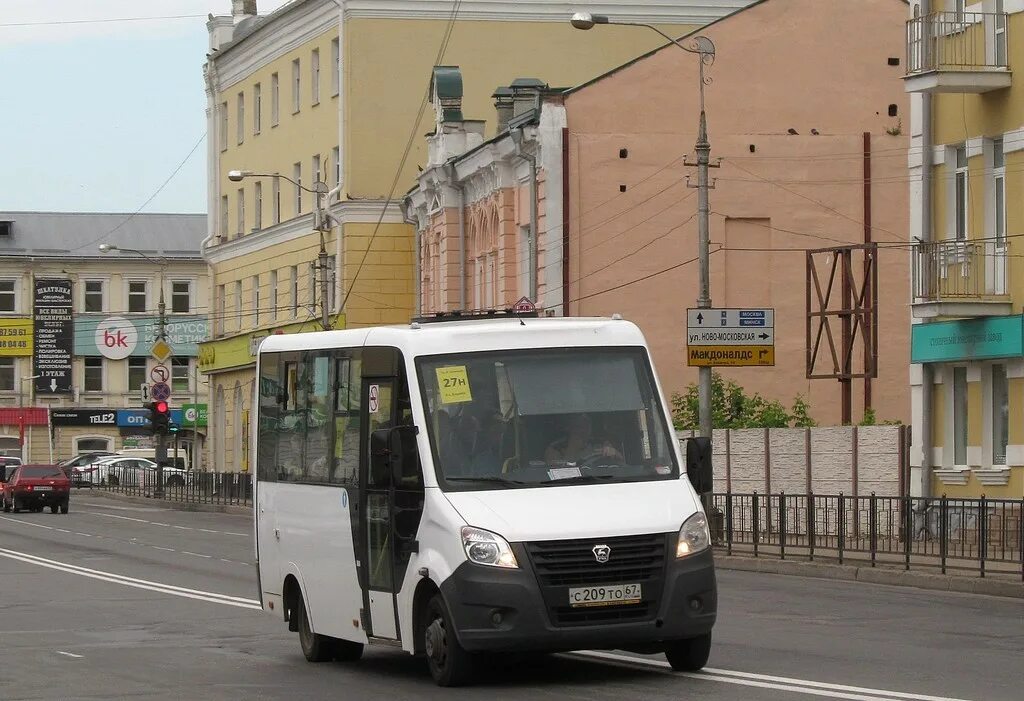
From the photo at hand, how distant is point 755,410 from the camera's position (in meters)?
42.1

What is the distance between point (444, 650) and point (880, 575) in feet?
A: 44.1

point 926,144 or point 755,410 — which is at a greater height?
point 926,144

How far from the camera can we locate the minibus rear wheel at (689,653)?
13.4 m

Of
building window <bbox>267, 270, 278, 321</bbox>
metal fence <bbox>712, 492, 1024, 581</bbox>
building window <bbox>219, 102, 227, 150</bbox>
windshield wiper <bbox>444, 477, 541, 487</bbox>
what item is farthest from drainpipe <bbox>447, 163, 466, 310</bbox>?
windshield wiper <bbox>444, 477, 541, 487</bbox>

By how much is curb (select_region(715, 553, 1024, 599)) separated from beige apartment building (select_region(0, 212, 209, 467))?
70.6 meters

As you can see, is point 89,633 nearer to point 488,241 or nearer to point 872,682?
point 872,682

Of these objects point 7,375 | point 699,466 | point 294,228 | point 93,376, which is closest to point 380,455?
point 699,466

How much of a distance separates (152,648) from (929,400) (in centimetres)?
1896

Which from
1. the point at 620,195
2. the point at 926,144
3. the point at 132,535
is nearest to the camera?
the point at 926,144

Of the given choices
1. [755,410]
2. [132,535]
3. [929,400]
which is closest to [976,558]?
[929,400]

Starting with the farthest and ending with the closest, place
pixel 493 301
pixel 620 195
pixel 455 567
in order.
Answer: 1. pixel 493 301
2. pixel 620 195
3. pixel 455 567

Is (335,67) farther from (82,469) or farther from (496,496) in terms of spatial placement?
(496,496)

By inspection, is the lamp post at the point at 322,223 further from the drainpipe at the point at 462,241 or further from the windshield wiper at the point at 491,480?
the windshield wiper at the point at 491,480

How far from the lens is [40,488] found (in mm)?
55969
